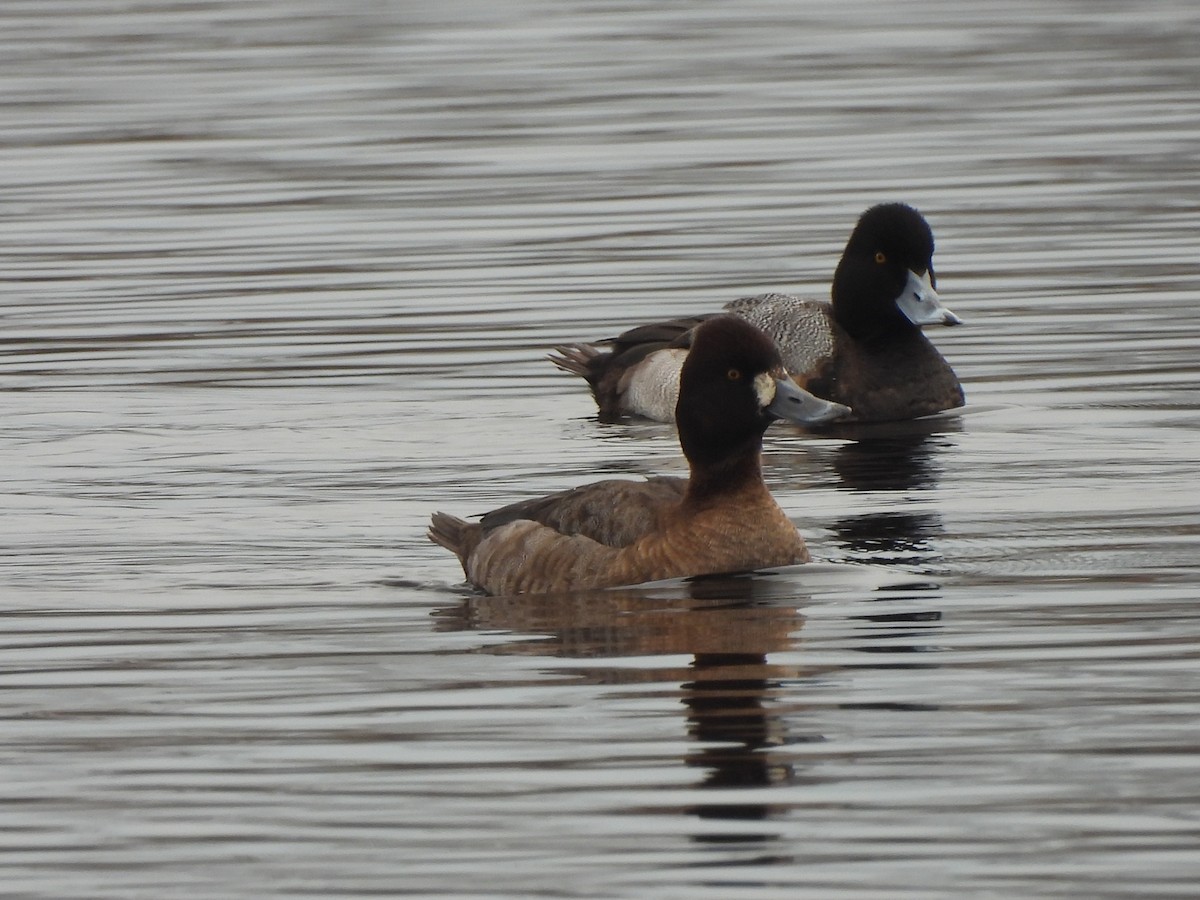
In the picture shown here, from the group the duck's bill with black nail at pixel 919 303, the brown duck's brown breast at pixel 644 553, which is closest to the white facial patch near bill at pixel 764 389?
the brown duck's brown breast at pixel 644 553

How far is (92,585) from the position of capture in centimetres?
990

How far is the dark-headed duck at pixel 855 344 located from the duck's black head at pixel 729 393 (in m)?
3.91

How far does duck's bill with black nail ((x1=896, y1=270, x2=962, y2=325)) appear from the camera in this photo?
14266mm

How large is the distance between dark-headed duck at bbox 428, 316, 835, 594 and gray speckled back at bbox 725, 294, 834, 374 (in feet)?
14.9

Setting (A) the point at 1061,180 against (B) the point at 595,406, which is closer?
(B) the point at 595,406

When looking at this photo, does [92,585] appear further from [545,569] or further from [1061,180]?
[1061,180]

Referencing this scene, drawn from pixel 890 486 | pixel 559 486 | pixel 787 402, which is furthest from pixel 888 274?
pixel 787 402

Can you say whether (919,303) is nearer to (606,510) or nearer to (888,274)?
(888,274)

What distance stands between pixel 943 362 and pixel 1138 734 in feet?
22.6

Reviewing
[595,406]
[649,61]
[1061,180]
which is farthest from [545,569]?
[649,61]

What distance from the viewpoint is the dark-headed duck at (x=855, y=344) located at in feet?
45.7

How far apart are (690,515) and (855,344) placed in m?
5.16

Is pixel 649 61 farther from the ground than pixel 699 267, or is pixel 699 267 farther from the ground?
pixel 649 61

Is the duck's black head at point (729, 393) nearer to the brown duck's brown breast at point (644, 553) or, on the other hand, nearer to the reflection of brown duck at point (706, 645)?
the brown duck's brown breast at point (644, 553)
